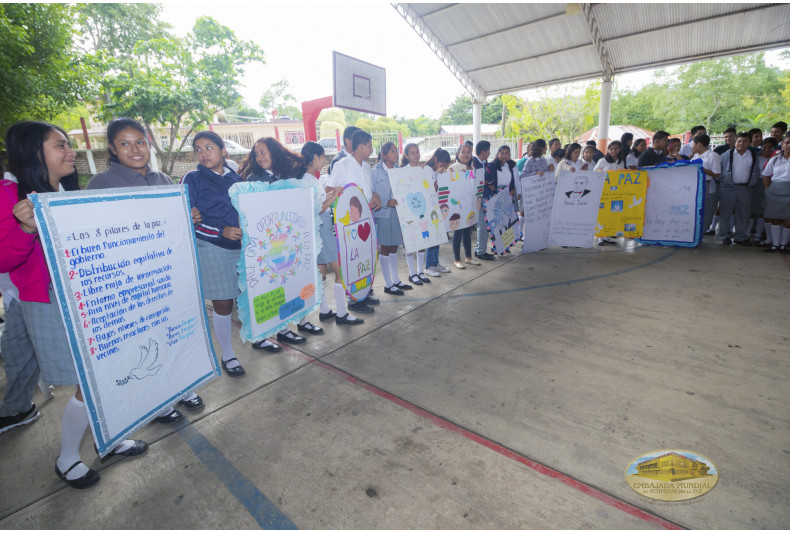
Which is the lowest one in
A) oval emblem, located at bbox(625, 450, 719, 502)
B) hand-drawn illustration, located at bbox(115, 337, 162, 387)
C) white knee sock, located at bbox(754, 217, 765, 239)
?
oval emblem, located at bbox(625, 450, 719, 502)

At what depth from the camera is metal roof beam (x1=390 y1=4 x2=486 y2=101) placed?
34.0 ft

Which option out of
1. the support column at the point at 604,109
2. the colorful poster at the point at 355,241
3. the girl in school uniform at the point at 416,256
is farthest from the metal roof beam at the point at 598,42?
the colorful poster at the point at 355,241

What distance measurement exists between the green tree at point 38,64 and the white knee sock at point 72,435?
811 centimetres

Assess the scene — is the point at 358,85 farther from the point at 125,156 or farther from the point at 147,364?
the point at 147,364

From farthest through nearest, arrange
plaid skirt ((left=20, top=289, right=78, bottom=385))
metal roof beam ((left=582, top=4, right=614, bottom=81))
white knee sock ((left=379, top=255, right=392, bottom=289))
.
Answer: metal roof beam ((left=582, top=4, right=614, bottom=81))
white knee sock ((left=379, top=255, right=392, bottom=289))
plaid skirt ((left=20, top=289, right=78, bottom=385))

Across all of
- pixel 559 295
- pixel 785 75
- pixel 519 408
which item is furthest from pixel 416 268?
pixel 785 75

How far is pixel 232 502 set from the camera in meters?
1.75

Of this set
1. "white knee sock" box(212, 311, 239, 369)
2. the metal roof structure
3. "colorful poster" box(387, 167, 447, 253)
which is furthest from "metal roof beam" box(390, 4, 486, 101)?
"white knee sock" box(212, 311, 239, 369)

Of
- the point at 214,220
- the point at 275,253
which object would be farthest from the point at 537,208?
the point at 214,220

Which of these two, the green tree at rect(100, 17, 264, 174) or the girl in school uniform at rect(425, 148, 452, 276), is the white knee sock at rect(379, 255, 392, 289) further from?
the green tree at rect(100, 17, 264, 174)

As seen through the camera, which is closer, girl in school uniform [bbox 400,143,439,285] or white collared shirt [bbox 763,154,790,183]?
girl in school uniform [bbox 400,143,439,285]

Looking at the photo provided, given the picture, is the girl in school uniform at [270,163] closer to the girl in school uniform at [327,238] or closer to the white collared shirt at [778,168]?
the girl in school uniform at [327,238]

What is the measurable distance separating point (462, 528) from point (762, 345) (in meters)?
3.00

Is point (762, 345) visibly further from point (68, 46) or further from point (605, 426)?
point (68, 46)
